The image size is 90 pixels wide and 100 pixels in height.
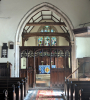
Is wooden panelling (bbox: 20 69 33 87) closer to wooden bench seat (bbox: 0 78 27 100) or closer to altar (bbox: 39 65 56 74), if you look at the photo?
wooden bench seat (bbox: 0 78 27 100)

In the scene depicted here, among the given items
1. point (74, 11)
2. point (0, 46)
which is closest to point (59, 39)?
point (74, 11)

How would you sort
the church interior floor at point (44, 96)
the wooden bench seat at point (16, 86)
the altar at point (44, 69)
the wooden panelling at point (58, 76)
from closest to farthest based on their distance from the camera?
the wooden bench seat at point (16, 86) < the church interior floor at point (44, 96) < the wooden panelling at point (58, 76) < the altar at point (44, 69)

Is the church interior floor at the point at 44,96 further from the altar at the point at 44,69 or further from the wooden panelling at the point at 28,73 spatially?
the altar at the point at 44,69

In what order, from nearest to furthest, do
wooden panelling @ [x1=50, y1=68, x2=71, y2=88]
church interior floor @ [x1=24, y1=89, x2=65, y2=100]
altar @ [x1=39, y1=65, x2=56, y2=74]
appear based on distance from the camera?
church interior floor @ [x1=24, y1=89, x2=65, y2=100] → wooden panelling @ [x1=50, y1=68, x2=71, y2=88] → altar @ [x1=39, y1=65, x2=56, y2=74]

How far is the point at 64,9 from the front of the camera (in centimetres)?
753

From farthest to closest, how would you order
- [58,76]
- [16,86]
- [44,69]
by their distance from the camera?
[44,69] → [58,76] → [16,86]

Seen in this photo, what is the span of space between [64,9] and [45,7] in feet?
3.19

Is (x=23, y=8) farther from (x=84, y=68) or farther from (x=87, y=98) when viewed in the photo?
(x=87, y=98)

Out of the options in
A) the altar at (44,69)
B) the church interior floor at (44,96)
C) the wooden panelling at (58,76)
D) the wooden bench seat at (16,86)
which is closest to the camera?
the wooden bench seat at (16,86)

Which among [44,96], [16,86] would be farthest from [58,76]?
[16,86]

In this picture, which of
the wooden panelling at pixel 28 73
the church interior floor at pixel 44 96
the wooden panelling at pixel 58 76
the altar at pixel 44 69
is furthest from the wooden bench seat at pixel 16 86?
the altar at pixel 44 69

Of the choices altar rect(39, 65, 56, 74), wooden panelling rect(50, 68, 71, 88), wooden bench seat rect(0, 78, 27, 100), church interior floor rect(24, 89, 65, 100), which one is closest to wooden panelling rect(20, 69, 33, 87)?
wooden panelling rect(50, 68, 71, 88)

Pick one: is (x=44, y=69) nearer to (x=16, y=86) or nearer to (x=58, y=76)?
(x=58, y=76)

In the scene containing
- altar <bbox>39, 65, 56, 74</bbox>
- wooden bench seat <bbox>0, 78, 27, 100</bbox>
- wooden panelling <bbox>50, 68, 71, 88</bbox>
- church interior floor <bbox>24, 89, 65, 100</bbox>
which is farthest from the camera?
altar <bbox>39, 65, 56, 74</bbox>
